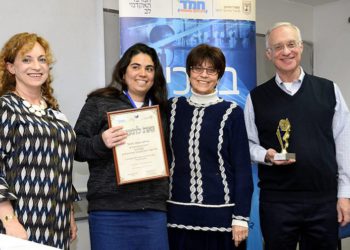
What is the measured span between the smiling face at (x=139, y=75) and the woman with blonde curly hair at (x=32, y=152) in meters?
0.37

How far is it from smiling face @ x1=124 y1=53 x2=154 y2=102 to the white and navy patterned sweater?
27 centimetres

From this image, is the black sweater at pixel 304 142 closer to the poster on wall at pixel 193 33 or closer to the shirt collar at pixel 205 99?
the shirt collar at pixel 205 99

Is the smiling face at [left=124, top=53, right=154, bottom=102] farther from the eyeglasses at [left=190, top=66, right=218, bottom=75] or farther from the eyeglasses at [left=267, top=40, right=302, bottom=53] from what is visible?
the eyeglasses at [left=267, top=40, right=302, bottom=53]

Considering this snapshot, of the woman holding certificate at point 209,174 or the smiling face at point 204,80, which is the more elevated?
the smiling face at point 204,80

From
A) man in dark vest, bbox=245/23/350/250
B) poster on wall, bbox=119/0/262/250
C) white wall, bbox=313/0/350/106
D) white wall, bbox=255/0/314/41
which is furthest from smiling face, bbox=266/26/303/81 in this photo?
white wall, bbox=313/0/350/106

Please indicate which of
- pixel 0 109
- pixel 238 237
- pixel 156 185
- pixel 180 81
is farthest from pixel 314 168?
pixel 0 109

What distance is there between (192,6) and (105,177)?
1.67 m

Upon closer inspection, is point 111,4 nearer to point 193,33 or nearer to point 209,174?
point 193,33

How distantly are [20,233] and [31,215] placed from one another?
0.38ft

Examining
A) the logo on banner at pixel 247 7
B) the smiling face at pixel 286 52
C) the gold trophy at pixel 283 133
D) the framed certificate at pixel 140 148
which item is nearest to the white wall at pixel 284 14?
the logo on banner at pixel 247 7

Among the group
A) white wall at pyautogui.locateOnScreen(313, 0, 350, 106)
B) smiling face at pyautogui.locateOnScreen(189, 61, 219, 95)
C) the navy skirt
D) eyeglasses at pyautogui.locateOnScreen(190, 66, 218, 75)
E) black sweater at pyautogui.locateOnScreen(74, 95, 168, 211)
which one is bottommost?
the navy skirt

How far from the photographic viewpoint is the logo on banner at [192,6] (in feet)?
10.4

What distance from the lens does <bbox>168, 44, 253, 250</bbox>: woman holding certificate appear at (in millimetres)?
2064

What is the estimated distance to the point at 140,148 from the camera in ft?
6.66
